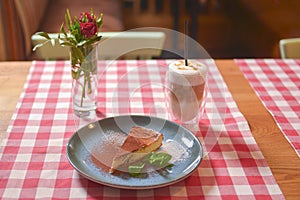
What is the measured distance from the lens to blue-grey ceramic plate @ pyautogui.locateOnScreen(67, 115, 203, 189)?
102cm

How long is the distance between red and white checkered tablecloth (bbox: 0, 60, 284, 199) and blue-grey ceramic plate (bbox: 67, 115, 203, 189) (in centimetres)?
2

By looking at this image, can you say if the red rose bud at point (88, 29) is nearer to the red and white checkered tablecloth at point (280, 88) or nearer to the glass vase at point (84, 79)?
the glass vase at point (84, 79)

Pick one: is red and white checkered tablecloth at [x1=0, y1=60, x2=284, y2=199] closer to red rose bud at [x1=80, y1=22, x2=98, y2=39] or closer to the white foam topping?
the white foam topping

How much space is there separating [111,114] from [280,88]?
1.73ft

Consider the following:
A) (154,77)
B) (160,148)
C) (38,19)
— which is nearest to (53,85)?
(154,77)

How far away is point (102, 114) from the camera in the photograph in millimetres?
1333

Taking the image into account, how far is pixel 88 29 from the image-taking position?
119 centimetres

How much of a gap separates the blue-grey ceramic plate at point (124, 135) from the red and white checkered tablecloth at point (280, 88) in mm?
264

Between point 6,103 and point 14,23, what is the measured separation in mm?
1232

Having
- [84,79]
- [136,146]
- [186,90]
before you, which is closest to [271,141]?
[186,90]

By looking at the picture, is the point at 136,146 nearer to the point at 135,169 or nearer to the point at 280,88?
the point at 135,169

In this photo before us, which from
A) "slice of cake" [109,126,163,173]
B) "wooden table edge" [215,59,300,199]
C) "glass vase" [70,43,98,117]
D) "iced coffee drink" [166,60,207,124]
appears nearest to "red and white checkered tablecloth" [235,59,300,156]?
"wooden table edge" [215,59,300,199]

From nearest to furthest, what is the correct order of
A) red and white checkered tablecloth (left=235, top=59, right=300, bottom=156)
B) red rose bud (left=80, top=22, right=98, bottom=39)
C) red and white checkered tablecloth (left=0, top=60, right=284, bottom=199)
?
red and white checkered tablecloth (left=0, top=60, right=284, bottom=199) < red rose bud (left=80, top=22, right=98, bottom=39) < red and white checkered tablecloth (left=235, top=59, right=300, bottom=156)

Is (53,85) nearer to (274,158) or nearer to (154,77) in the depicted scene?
(154,77)
